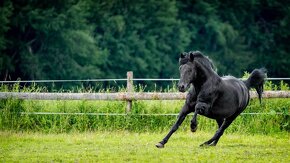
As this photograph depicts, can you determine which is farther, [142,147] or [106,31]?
[106,31]

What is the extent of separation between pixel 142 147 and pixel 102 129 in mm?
4206

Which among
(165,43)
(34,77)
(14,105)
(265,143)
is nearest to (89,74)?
(34,77)

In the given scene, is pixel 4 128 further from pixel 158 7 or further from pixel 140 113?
pixel 158 7

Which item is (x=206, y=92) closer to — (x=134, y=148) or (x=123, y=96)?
(x=134, y=148)

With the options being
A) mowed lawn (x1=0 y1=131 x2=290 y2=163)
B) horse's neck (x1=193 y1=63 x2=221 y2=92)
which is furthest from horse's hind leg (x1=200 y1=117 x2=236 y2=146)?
horse's neck (x1=193 y1=63 x2=221 y2=92)

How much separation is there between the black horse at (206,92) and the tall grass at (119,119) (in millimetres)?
3445

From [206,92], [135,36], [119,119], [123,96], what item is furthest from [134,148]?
[135,36]

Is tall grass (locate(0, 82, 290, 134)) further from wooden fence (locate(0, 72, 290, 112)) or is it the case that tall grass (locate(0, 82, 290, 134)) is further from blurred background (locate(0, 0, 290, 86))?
blurred background (locate(0, 0, 290, 86))

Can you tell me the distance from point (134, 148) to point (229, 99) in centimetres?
208

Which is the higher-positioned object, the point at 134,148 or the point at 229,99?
the point at 229,99

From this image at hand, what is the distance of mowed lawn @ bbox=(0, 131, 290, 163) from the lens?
42.1ft

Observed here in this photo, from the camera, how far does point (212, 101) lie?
14.2 m

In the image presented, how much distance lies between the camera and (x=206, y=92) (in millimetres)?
14102

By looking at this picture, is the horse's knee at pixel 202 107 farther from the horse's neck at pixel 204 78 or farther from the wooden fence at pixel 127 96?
the wooden fence at pixel 127 96
